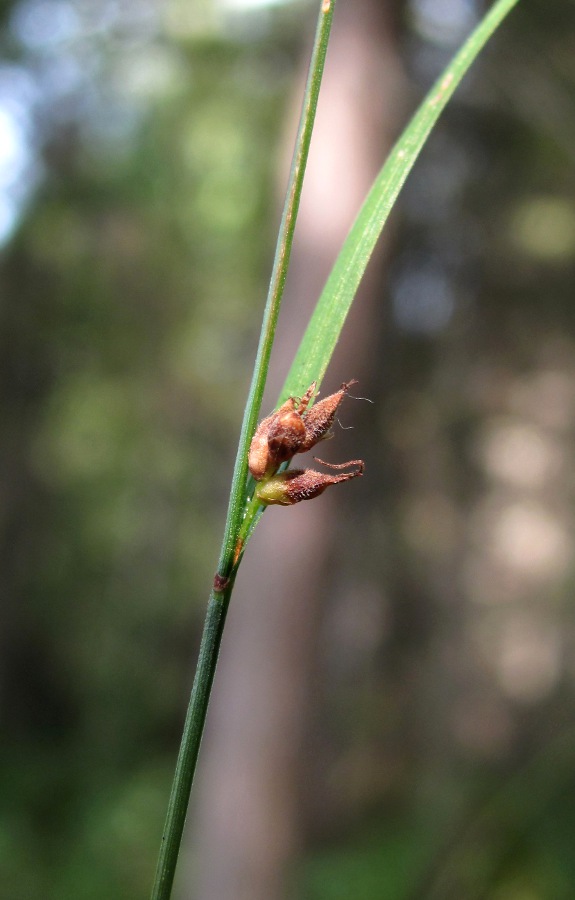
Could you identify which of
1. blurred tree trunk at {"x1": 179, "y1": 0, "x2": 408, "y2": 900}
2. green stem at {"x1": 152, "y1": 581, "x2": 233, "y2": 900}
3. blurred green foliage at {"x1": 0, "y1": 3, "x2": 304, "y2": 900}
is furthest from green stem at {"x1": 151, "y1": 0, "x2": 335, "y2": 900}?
blurred green foliage at {"x1": 0, "y1": 3, "x2": 304, "y2": 900}

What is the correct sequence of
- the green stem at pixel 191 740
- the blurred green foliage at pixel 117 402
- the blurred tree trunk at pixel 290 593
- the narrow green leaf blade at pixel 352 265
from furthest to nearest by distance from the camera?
the blurred green foliage at pixel 117 402
the blurred tree trunk at pixel 290 593
the narrow green leaf blade at pixel 352 265
the green stem at pixel 191 740

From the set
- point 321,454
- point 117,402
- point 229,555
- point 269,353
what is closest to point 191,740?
point 229,555

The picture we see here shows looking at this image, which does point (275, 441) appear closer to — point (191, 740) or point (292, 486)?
point (292, 486)

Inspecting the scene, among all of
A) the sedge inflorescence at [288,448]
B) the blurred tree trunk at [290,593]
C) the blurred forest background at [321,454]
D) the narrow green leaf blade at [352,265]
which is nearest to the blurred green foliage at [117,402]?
the blurred forest background at [321,454]

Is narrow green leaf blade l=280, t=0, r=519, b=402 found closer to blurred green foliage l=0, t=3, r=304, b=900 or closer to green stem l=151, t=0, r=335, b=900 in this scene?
green stem l=151, t=0, r=335, b=900

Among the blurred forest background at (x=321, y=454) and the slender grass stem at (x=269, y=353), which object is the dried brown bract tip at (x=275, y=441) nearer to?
the slender grass stem at (x=269, y=353)
